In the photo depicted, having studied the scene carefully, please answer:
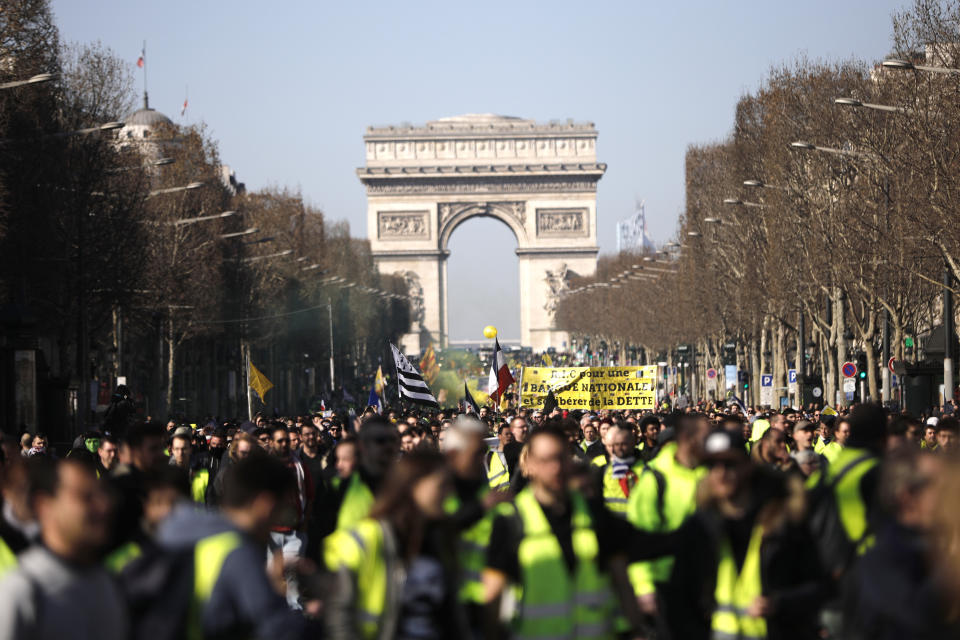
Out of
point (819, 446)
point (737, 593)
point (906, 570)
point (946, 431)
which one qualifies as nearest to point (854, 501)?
point (737, 593)

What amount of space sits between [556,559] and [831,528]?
169 centimetres

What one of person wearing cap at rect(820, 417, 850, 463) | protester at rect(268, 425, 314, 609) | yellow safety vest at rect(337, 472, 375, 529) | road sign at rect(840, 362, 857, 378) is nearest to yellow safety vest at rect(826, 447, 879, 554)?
yellow safety vest at rect(337, 472, 375, 529)

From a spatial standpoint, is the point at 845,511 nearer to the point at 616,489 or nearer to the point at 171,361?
the point at 616,489

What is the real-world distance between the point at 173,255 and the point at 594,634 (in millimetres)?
45379

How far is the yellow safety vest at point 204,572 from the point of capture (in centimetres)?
575

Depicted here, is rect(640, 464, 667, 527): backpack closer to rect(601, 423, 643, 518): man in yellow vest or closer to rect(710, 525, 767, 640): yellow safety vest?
rect(710, 525, 767, 640): yellow safety vest

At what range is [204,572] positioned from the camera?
578 cm

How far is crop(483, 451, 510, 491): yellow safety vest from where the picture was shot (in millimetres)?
14134

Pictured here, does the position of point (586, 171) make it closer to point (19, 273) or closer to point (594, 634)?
point (19, 273)

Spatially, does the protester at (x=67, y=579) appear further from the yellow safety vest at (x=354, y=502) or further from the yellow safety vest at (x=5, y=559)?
the yellow safety vest at (x=354, y=502)

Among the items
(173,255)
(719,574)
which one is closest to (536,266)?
(173,255)

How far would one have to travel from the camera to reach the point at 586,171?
449ft

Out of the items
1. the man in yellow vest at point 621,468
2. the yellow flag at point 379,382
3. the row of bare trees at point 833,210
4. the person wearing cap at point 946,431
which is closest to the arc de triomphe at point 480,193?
the row of bare trees at point 833,210

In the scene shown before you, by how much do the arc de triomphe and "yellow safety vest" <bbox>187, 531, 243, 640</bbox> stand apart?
131 meters
